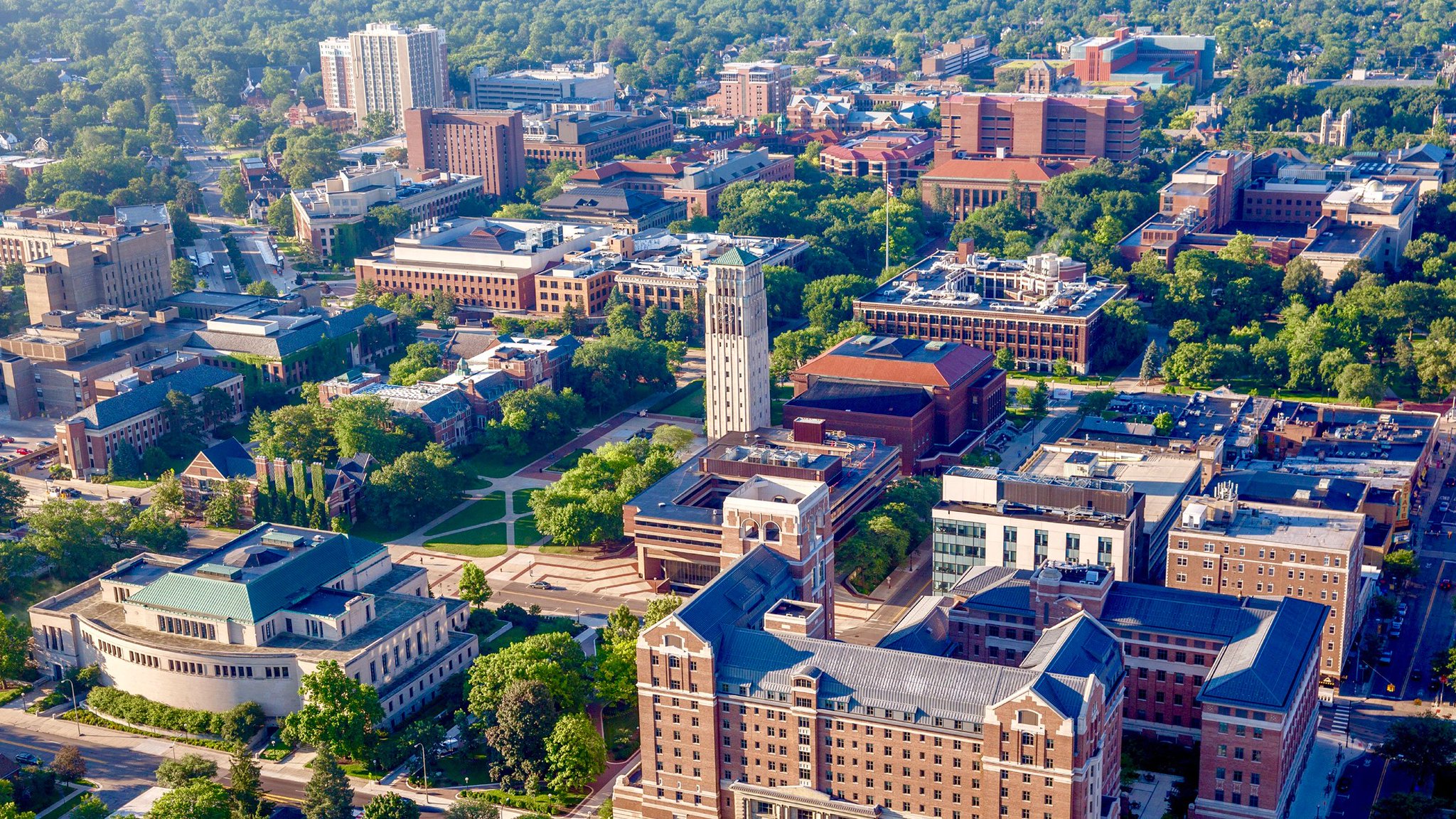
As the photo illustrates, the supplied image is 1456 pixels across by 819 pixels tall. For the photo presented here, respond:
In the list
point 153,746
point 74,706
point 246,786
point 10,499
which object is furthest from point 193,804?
point 10,499

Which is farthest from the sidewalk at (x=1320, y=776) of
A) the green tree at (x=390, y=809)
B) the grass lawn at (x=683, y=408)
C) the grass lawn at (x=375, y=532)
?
the grass lawn at (x=683, y=408)

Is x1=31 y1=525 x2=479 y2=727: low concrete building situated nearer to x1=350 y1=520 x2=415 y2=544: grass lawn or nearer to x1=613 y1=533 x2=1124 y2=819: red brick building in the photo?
x1=613 y1=533 x2=1124 y2=819: red brick building

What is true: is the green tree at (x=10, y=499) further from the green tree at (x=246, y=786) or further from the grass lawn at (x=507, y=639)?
the green tree at (x=246, y=786)

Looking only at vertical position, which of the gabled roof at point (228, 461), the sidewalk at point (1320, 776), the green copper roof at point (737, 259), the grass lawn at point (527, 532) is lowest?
the sidewalk at point (1320, 776)

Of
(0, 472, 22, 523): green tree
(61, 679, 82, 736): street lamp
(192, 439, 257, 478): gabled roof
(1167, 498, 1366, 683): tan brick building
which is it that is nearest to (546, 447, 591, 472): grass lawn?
(192, 439, 257, 478): gabled roof

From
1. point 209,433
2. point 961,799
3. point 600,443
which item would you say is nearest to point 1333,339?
point 600,443

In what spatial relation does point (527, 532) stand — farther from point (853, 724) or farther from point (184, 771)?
point (853, 724)

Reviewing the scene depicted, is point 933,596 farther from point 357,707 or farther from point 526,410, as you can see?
point 526,410
